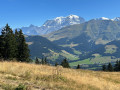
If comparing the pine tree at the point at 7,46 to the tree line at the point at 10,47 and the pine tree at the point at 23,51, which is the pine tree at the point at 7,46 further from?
the pine tree at the point at 23,51

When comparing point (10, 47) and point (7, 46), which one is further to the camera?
point (7, 46)

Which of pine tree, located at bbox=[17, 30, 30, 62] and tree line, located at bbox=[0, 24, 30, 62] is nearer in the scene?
tree line, located at bbox=[0, 24, 30, 62]

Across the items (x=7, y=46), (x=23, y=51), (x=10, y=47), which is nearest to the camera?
(x=10, y=47)

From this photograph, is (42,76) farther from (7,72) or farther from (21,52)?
(21,52)

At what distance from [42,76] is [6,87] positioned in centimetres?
363

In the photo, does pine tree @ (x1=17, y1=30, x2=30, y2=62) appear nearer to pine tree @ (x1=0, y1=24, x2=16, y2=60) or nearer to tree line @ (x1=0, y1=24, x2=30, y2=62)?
tree line @ (x1=0, y1=24, x2=30, y2=62)

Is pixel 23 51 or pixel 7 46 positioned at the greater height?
pixel 7 46

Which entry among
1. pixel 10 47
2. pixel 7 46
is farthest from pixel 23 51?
pixel 7 46

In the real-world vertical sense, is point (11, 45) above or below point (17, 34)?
below

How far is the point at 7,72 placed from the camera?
1152 cm

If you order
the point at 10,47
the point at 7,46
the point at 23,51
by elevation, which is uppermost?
the point at 7,46

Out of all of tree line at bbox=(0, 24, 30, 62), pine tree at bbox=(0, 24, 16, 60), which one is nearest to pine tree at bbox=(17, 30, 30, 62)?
tree line at bbox=(0, 24, 30, 62)

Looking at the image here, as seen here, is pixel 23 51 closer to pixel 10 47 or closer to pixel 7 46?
pixel 10 47

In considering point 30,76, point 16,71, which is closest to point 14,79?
point 30,76
